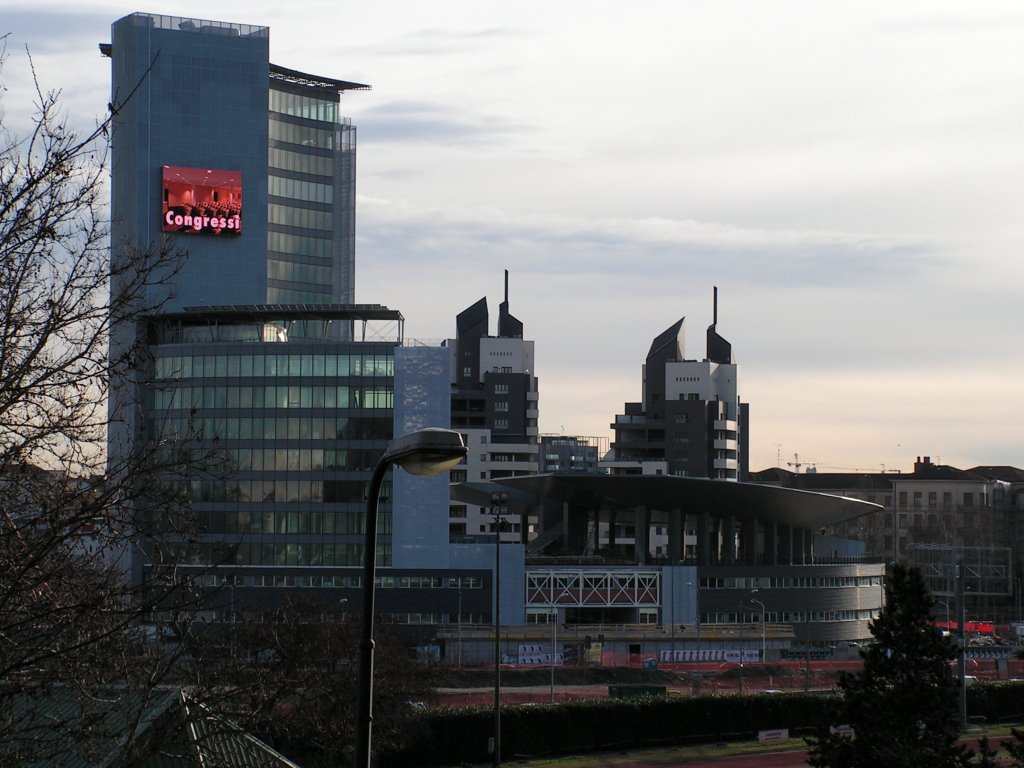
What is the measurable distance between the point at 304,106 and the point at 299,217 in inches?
434

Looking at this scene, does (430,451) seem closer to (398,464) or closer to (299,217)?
(398,464)

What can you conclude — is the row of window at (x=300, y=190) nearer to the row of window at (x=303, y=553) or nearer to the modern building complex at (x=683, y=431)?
the row of window at (x=303, y=553)

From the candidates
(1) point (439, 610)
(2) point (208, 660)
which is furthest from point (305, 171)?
(2) point (208, 660)

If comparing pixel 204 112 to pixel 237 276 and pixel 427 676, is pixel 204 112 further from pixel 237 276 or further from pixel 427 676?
pixel 427 676

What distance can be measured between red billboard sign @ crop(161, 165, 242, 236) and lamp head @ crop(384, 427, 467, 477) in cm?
11450

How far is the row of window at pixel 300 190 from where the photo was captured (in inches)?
5527

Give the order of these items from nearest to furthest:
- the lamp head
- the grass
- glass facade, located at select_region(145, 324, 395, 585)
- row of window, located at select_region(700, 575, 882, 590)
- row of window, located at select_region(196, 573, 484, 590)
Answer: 1. the lamp head
2. the grass
3. row of window, located at select_region(196, 573, 484, 590)
4. glass facade, located at select_region(145, 324, 395, 585)
5. row of window, located at select_region(700, 575, 882, 590)

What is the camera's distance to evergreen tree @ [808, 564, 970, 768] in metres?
40.0

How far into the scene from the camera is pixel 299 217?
142m

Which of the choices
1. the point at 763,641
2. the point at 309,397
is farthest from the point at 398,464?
the point at 763,641

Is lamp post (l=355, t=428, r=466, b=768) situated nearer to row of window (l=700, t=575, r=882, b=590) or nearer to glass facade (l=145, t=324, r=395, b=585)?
glass facade (l=145, t=324, r=395, b=585)

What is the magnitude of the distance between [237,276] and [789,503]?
52.1 m

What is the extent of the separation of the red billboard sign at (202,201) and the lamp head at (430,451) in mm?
114504

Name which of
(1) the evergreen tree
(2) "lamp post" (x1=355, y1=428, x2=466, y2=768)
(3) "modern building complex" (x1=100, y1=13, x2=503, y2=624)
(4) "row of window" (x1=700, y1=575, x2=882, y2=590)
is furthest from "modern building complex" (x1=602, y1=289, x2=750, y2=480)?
(2) "lamp post" (x1=355, y1=428, x2=466, y2=768)
